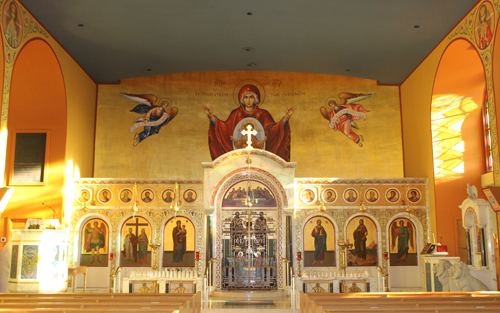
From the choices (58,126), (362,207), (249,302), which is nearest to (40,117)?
(58,126)

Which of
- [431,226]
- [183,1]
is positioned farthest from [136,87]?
[431,226]

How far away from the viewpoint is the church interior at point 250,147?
12.9 metres

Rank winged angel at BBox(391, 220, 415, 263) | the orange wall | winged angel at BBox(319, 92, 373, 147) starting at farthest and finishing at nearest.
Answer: winged angel at BBox(319, 92, 373, 147) → winged angel at BBox(391, 220, 415, 263) → the orange wall

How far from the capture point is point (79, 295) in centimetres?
827

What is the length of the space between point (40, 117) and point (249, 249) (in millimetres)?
7845

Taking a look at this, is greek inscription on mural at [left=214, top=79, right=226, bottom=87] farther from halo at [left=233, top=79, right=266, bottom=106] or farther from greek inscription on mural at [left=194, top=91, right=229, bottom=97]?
halo at [left=233, top=79, right=266, bottom=106]

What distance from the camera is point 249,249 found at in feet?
50.5

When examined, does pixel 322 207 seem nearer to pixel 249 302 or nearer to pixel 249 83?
pixel 249 302

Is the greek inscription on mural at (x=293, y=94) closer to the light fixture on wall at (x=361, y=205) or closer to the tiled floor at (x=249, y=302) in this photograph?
the light fixture on wall at (x=361, y=205)

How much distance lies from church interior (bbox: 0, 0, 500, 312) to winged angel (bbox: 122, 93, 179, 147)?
0.06m

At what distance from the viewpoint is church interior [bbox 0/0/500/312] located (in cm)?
1286

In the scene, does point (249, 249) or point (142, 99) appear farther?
point (142, 99)

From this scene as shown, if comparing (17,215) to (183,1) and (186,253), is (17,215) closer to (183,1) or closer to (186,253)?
(186,253)

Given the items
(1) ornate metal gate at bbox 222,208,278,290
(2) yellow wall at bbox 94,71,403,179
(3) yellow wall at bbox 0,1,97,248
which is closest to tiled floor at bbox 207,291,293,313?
(1) ornate metal gate at bbox 222,208,278,290
